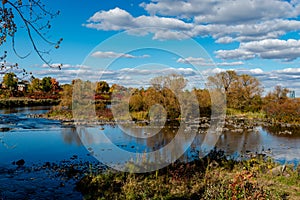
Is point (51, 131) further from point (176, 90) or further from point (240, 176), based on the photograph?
point (240, 176)

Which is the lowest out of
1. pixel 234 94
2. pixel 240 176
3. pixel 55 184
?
pixel 55 184

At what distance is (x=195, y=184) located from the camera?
6.21 metres

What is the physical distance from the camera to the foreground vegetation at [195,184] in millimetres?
5039

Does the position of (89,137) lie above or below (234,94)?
below

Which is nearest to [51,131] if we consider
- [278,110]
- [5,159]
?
[5,159]

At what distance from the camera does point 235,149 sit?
38.4ft

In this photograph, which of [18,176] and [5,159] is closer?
[18,176]

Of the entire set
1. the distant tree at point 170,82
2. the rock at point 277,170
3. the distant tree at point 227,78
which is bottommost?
the rock at point 277,170

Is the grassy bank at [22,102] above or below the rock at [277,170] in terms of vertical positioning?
above

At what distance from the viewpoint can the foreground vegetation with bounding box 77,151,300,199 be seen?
5039mm

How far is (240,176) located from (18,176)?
590 cm

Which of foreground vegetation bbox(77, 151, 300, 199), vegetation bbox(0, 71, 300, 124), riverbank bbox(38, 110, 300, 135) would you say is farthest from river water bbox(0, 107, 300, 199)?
vegetation bbox(0, 71, 300, 124)

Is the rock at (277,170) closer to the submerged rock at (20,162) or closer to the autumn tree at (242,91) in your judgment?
the submerged rock at (20,162)

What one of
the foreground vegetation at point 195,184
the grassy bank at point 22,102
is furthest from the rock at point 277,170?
the grassy bank at point 22,102
